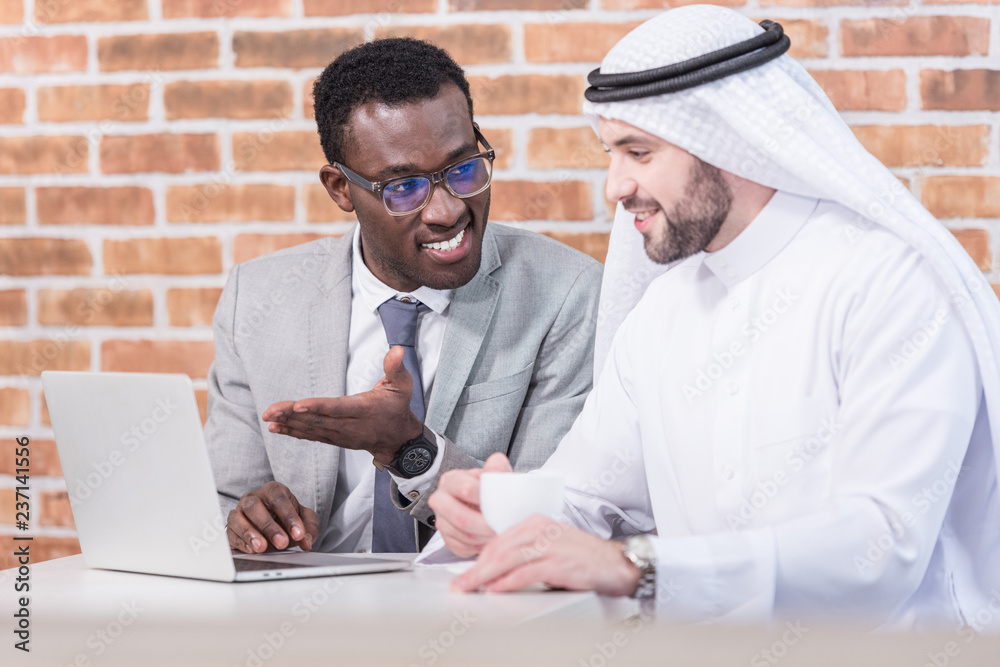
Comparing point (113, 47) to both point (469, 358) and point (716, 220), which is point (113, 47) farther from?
point (716, 220)

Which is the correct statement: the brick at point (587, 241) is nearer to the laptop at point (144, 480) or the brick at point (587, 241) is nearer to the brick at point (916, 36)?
the brick at point (916, 36)

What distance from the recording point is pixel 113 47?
7.55 ft

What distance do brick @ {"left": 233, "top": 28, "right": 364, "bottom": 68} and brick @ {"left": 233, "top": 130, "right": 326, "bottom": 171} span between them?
18cm

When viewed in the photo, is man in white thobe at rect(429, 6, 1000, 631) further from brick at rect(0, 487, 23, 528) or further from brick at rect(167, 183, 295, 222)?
brick at rect(0, 487, 23, 528)

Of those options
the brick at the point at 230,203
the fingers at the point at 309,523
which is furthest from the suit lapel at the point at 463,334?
the brick at the point at 230,203

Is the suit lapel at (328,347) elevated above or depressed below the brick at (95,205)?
below

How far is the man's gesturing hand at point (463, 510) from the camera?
125 centimetres

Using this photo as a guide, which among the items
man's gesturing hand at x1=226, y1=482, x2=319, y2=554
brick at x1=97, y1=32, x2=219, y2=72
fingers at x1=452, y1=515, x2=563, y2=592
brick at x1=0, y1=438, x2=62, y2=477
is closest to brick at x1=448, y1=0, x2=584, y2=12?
brick at x1=97, y1=32, x2=219, y2=72

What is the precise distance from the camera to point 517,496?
1.12 m

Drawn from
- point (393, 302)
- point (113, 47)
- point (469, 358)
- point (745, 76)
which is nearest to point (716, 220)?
point (745, 76)

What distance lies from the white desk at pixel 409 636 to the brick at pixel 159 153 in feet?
4.65

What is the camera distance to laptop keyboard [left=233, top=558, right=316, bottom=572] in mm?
1264

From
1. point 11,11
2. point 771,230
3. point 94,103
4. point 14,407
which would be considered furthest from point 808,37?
point 14,407

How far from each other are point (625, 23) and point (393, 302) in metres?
0.87
